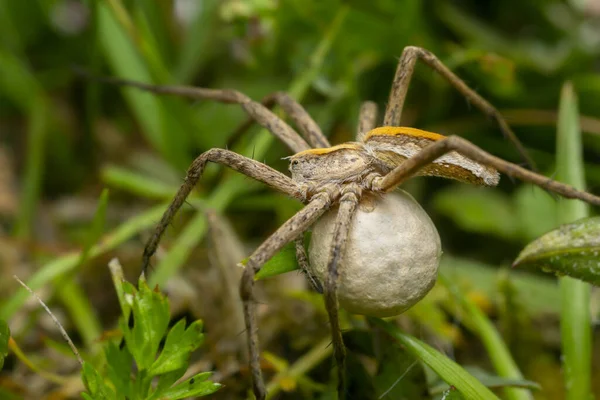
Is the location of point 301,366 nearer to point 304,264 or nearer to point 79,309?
point 304,264

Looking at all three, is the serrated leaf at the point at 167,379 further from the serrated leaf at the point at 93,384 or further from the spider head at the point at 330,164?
the spider head at the point at 330,164

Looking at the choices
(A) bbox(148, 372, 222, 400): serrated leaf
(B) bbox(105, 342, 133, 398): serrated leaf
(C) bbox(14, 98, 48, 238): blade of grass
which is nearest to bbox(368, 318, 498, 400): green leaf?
(A) bbox(148, 372, 222, 400): serrated leaf

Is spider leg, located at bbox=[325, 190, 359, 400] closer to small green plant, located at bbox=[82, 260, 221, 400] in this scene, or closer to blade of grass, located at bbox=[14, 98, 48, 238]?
small green plant, located at bbox=[82, 260, 221, 400]

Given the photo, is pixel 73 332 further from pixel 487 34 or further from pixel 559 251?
pixel 487 34

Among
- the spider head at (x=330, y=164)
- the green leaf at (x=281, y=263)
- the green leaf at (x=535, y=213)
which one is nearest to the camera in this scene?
the green leaf at (x=281, y=263)

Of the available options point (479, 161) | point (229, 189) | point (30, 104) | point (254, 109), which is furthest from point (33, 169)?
point (479, 161)

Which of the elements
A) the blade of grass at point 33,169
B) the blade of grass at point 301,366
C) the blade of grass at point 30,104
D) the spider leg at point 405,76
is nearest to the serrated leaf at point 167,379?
the blade of grass at point 301,366

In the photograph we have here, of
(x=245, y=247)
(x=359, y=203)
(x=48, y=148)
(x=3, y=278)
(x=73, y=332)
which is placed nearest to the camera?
(x=359, y=203)

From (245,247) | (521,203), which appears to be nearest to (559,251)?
(521,203)
